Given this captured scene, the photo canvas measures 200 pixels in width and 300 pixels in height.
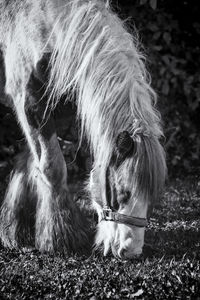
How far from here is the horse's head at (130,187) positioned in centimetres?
279

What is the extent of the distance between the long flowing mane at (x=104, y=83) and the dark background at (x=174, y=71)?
97.6 inches

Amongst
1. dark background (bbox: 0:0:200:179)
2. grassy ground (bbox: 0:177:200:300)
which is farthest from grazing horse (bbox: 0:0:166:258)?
dark background (bbox: 0:0:200:179)

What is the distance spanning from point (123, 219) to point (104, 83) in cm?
80

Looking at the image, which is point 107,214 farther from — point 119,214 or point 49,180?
point 49,180

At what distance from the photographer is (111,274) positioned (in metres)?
2.70

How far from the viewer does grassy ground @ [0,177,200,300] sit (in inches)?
96.9

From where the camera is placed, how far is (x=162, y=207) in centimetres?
453

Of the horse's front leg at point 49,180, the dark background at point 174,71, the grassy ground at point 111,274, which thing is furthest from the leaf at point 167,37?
the horse's front leg at point 49,180

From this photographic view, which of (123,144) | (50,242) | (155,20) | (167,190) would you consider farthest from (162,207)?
(155,20)

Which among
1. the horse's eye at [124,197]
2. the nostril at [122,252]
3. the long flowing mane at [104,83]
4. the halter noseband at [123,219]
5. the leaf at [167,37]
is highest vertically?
the leaf at [167,37]

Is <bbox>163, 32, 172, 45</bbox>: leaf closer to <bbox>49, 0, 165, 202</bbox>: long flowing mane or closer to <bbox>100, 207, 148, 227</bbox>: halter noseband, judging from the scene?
<bbox>49, 0, 165, 202</bbox>: long flowing mane

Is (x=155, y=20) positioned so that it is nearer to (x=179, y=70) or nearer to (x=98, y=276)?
(x=179, y=70)

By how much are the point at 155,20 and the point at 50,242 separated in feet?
11.9

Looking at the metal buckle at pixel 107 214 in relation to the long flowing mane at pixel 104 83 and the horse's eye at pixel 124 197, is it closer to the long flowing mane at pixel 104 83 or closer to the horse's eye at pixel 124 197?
the horse's eye at pixel 124 197
